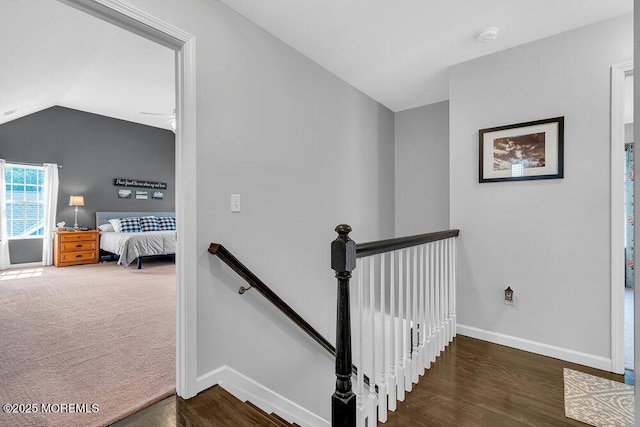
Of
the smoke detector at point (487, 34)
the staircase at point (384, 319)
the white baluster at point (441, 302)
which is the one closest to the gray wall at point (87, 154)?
the staircase at point (384, 319)

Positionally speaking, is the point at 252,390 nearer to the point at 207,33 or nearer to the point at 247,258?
the point at 247,258

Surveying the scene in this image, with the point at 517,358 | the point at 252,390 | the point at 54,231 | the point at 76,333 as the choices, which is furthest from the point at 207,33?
the point at 54,231

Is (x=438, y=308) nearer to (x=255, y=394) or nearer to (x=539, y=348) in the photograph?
(x=539, y=348)

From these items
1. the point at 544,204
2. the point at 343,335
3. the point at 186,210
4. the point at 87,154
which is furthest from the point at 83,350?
the point at 87,154

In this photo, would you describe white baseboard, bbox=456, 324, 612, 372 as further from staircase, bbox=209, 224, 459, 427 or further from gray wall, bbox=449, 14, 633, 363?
staircase, bbox=209, 224, 459, 427

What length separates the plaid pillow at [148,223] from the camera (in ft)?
21.6

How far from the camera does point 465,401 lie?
182 centimetres

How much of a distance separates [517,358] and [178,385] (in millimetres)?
2474

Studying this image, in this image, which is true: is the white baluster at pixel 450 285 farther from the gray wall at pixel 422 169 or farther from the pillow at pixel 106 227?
the pillow at pixel 106 227

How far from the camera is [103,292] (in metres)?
3.97

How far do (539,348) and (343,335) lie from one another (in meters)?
2.09

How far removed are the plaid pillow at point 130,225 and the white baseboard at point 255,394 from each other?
18.3 feet

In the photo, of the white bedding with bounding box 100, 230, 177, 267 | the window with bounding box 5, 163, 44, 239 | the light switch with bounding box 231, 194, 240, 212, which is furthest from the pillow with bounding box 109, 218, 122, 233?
the light switch with bounding box 231, 194, 240, 212

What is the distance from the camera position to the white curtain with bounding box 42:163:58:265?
18.7 ft
